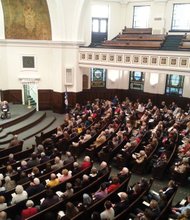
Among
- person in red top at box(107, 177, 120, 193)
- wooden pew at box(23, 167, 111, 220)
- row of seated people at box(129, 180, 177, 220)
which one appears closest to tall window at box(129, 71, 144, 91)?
wooden pew at box(23, 167, 111, 220)

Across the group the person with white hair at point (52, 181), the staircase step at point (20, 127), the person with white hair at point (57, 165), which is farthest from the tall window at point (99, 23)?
the person with white hair at point (52, 181)

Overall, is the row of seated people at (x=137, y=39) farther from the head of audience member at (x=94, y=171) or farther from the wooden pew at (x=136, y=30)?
the head of audience member at (x=94, y=171)

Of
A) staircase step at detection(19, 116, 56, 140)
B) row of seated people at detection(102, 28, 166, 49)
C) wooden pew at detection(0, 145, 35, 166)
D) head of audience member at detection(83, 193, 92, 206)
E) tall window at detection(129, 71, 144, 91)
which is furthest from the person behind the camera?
tall window at detection(129, 71, 144, 91)

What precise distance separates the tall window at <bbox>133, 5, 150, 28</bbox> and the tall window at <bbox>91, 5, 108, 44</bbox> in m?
1.93

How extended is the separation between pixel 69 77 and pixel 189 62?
6856mm

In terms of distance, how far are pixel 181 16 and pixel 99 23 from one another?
517 cm

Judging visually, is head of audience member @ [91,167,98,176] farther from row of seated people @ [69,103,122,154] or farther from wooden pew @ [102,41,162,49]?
wooden pew @ [102,41,162,49]

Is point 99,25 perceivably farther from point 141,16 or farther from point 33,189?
point 33,189

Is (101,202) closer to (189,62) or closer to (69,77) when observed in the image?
(189,62)

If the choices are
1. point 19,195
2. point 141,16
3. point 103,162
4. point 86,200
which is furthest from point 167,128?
point 141,16

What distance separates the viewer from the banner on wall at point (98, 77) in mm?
18047

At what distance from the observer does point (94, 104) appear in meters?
15.5

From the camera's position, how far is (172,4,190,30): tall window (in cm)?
1648

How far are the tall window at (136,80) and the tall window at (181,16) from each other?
11.9 ft
